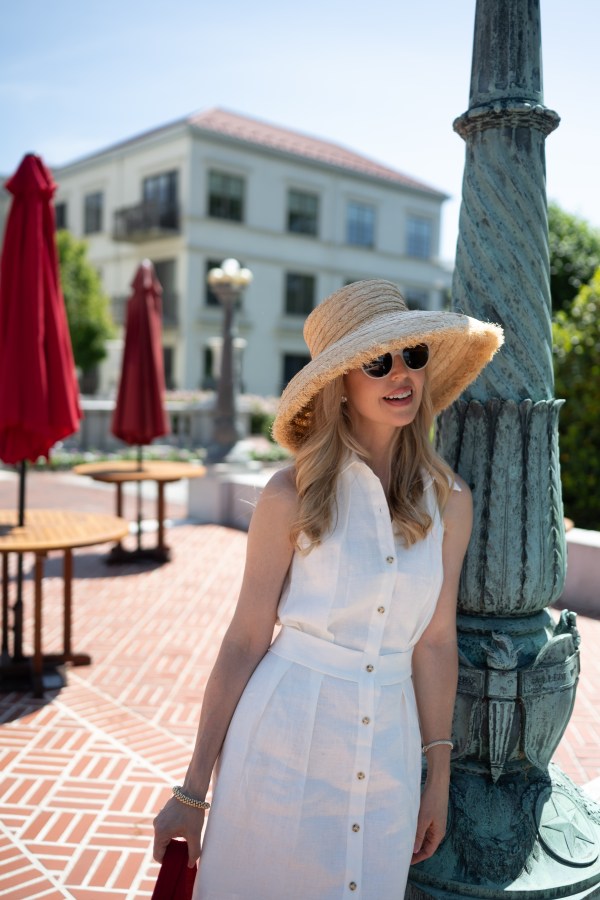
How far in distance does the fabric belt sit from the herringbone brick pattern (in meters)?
1.64

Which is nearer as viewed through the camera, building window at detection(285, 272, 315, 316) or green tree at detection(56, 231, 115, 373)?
green tree at detection(56, 231, 115, 373)

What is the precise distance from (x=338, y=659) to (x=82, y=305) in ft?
92.2

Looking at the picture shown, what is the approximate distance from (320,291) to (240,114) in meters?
8.50

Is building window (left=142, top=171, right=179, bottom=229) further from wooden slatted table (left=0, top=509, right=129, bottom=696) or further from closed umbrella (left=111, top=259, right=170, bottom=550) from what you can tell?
wooden slatted table (left=0, top=509, right=129, bottom=696)

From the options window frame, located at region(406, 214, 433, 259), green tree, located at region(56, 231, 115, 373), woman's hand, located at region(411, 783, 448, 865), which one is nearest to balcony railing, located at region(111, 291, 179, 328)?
green tree, located at region(56, 231, 115, 373)

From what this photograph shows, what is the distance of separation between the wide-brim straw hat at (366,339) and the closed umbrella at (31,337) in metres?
3.08

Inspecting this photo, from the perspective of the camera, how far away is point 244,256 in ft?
103

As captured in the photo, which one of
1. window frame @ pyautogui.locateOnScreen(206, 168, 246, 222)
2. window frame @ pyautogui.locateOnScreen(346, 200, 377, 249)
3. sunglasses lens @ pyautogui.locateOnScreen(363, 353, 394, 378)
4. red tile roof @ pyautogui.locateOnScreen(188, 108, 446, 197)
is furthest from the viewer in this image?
window frame @ pyautogui.locateOnScreen(346, 200, 377, 249)

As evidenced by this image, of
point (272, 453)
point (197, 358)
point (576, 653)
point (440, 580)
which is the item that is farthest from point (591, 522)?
point (197, 358)

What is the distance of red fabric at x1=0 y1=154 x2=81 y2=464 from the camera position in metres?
4.63

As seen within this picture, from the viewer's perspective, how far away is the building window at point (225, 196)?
30391 mm

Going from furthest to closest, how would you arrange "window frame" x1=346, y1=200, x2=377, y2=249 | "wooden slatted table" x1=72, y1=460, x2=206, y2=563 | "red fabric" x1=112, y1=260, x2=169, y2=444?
"window frame" x1=346, y1=200, x2=377, y2=249
"red fabric" x1=112, y1=260, x2=169, y2=444
"wooden slatted table" x1=72, y1=460, x2=206, y2=563

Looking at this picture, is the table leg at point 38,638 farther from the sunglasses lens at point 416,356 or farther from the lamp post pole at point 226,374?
the lamp post pole at point 226,374

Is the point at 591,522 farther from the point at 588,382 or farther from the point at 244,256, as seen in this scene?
the point at 244,256
